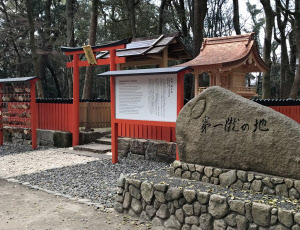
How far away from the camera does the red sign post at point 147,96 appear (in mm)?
6594

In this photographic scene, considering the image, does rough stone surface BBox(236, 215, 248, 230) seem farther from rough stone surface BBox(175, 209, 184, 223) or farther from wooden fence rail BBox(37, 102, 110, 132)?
wooden fence rail BBox(37, 102, 110, 132)

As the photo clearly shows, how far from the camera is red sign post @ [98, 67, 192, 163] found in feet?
21.6

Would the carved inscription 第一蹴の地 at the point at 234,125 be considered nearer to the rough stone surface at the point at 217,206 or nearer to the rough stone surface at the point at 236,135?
the rough stone surface at the point at 236,135

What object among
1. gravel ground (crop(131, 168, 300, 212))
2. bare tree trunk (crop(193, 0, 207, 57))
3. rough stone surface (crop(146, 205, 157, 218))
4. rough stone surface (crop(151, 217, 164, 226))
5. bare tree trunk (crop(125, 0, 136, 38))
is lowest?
rough stone surface (crop(151, 217, 164, 226))

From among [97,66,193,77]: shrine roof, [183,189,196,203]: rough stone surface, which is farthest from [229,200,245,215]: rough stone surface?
[97,66,193,77]: shrine roof

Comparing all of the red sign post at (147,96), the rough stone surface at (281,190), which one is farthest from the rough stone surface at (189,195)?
the red sign post at (147,96)

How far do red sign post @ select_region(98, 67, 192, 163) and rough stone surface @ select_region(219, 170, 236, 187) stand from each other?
7.22 feet

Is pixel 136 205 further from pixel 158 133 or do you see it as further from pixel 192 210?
pixel 158 133

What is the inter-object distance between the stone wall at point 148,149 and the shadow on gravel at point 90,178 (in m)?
0.21

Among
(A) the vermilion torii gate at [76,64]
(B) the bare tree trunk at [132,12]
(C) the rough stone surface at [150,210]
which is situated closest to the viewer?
(C) the rough stone surface at [150,210]

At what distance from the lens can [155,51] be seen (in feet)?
36.4

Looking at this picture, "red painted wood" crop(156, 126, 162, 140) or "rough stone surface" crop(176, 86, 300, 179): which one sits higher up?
"rough stone surface" crop(176, 86, 300, 179)

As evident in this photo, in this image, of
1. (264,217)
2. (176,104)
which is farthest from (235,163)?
(176,104)

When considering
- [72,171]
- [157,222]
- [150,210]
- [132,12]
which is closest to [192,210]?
[157,222]
